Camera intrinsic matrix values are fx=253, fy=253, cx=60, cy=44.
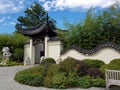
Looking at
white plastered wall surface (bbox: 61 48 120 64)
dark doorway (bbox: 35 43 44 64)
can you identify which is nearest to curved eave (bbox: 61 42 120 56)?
white plastered wall surface (bbox: 61 48 120 64)

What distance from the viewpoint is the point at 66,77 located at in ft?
41.4

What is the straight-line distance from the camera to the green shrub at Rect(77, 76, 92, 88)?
12024 mm

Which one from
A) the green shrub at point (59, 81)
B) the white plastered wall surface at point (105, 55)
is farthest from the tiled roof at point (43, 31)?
the green shrub at point (59, 81)

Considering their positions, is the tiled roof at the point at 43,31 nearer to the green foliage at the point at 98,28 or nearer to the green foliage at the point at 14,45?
the green foliage at the point at 14,45

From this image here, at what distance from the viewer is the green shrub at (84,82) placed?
1202 cm

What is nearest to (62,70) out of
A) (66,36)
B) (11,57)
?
(66,36)

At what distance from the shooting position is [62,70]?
1328 cm

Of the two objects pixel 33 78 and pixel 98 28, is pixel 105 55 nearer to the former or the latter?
pixel 98 28

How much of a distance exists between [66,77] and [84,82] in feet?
3.24

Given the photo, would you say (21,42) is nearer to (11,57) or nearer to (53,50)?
(11,57)

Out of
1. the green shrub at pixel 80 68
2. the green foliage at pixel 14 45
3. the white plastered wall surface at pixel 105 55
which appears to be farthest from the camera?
the green foliage at pixel 14 45

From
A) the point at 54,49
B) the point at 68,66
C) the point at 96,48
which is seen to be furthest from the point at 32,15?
the point at 68,66

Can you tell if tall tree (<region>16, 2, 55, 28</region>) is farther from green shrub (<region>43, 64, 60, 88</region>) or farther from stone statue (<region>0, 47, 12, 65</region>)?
green shrub (<region>43, 64, 60, 88</region>)

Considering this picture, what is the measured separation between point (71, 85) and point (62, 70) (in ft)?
3.91
